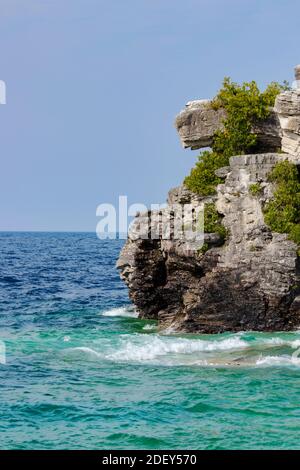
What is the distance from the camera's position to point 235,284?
38125 millimetres

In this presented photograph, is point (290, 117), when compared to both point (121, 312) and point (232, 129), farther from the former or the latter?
point (121, 312)

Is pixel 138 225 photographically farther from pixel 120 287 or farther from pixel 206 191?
pixel 120 287

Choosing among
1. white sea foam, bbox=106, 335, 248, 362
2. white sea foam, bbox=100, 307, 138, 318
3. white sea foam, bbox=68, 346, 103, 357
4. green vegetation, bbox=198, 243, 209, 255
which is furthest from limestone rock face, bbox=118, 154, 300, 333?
white sea foam, bbox=68, 346, 103, 357

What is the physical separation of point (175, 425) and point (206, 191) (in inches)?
831

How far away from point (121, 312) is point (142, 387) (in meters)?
21.7

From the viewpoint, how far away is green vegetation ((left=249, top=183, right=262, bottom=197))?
129 ft

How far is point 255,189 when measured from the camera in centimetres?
3931

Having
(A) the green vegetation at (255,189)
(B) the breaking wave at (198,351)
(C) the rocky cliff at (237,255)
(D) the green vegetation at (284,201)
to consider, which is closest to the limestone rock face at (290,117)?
(C) the rocky cliff at (237,255)

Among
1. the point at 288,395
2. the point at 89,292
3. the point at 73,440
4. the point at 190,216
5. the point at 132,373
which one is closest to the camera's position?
the point at 73,440

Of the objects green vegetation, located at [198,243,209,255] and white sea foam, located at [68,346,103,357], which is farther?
green vegetation, located at [198,243,209,255]

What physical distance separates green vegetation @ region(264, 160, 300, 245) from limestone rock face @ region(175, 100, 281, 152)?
4287 millimetres

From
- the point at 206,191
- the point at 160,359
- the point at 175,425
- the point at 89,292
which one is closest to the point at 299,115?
the point at 206,191

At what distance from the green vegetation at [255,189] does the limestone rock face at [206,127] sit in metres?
4.68

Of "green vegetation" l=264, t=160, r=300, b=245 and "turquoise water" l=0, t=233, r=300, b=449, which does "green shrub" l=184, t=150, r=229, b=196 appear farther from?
"turquoise water" l=0, t=233, r=300, b=449
